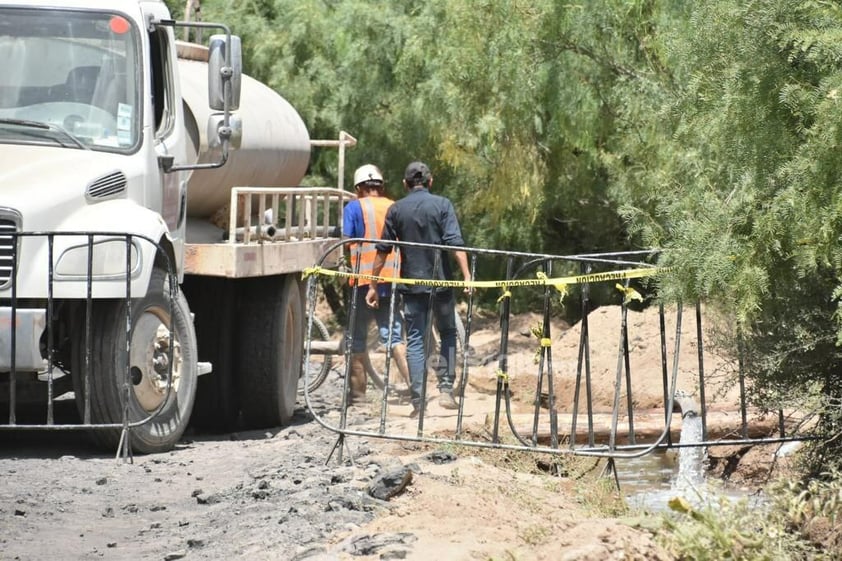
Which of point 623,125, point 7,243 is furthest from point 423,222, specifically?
point 623,125

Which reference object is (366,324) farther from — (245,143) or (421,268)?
(245,143)

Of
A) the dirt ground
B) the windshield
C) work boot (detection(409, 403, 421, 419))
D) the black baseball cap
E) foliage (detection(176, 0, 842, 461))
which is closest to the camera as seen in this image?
the dirt ground

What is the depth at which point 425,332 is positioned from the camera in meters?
9.70

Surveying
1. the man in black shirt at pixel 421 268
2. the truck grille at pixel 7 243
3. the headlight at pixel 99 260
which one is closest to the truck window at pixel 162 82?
the headlight at pixel 99 260

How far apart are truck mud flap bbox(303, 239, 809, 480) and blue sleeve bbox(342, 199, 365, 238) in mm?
991

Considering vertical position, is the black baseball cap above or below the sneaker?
above

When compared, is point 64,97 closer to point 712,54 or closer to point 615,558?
point 712,54

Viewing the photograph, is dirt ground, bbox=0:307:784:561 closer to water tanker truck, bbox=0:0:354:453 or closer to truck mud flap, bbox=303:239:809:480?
truck mud flap, bbox=303:239:809:480

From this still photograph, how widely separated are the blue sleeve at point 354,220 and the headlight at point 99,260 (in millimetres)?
3216

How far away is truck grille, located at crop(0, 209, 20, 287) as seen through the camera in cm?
859

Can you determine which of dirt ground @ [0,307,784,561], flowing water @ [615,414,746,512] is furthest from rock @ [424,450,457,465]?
flowing water @ [615,414,746,512]

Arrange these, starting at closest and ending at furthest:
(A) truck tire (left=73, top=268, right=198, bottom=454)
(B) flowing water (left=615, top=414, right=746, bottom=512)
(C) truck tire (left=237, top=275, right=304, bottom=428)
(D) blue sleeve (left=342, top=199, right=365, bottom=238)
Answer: (A) truck tire (left=73, top=268, right=198, bottom=454)
(B) flowing water (left=615, top=414, right=746, bottom=512)
(C) truck tire (left=237, top=275, right=304, bottom=428)
(D) blue sleeve (left=342, top=199, right=365, bottom=238)

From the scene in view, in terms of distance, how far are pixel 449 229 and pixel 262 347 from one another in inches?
65.5

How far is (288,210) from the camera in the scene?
11359 mm
